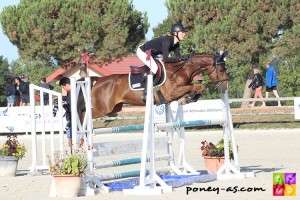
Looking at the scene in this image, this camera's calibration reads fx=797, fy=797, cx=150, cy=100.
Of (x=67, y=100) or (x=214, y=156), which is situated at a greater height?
(x=67, y=100)

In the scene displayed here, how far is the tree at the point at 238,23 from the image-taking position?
38062 mm

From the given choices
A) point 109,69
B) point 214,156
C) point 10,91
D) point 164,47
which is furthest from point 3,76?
point 164,47

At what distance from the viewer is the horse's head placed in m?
12.9

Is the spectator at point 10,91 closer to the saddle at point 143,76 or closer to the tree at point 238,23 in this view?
the tree at point 238,23

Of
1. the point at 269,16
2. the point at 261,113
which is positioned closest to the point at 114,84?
the point at 261,113

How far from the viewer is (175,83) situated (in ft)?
42.5

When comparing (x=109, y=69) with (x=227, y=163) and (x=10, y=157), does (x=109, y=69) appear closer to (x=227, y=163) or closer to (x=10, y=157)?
(x=10, y=157)

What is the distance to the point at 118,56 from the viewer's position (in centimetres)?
4859

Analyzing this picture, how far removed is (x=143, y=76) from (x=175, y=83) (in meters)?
0.63

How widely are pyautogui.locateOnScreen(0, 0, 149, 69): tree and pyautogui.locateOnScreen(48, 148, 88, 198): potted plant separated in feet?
121

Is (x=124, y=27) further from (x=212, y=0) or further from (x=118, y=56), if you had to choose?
(x=212, y=0)

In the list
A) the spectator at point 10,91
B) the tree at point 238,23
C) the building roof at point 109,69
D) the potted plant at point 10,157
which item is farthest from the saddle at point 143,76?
the building roof at point 109,69

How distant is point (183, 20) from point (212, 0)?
6.07 ft

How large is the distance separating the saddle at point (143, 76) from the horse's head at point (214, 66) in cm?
68
